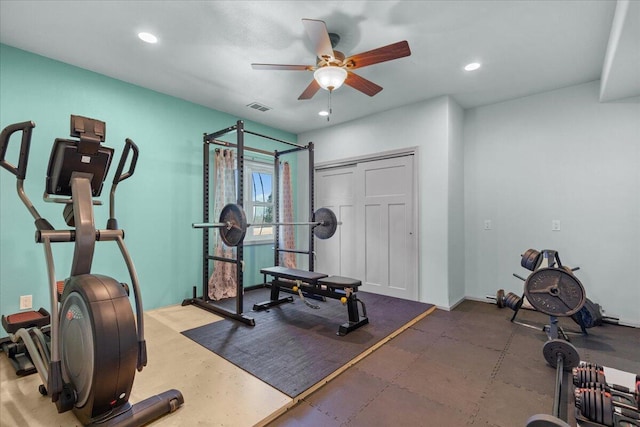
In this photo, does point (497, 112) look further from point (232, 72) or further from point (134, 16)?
point (134, 16)

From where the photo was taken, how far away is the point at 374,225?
14.6 ft

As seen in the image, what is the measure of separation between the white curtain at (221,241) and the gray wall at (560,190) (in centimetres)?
335

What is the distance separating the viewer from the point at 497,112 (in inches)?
154

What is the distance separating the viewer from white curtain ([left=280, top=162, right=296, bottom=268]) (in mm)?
4938

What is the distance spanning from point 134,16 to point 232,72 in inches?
39.1

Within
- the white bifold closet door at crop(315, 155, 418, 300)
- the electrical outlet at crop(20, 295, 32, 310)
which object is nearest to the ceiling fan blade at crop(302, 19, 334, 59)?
the white bifold closet door at crop(315, 155, 418, 300)

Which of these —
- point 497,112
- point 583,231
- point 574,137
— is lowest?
point 583,231

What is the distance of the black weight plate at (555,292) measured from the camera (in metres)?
2.45

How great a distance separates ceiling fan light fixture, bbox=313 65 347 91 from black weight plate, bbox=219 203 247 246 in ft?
4.91

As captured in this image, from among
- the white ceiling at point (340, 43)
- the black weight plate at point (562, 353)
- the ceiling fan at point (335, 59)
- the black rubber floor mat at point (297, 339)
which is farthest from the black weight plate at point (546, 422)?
the white ceiling at point (340, 43)

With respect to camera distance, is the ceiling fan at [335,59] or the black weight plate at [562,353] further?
the black weight plate at [562,353]

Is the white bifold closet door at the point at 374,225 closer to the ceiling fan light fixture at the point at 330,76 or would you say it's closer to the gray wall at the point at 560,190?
the gray wall at the point at 560,190

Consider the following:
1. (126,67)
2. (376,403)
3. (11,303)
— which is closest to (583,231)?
(376,403)

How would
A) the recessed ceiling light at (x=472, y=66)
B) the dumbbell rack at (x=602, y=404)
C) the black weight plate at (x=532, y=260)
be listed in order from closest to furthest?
1. the dumbbell rack at (x=602, y=404)
2. the black weight plate at (x=532, y=260)
3. the recessed ceiling light at (x=472, y=66)
